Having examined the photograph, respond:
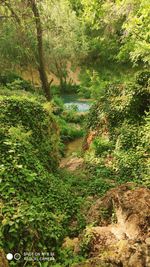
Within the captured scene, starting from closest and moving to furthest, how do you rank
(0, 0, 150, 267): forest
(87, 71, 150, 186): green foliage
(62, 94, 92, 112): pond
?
(0, 0, 150, 267): forest
(87, 71, 150, 186): green foliage
(62, 94, 92, 112): pond

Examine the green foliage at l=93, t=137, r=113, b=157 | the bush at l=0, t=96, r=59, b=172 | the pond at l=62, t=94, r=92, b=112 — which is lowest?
the pond at l=62, t=94, r=92, b=112

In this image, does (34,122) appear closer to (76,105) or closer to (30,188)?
(30,188)

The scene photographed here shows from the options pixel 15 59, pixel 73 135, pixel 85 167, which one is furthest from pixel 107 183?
pixel 15 59

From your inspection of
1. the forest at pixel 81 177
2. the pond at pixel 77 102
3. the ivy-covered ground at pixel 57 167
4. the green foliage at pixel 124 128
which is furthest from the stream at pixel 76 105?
the green foliage at pixel 124 128

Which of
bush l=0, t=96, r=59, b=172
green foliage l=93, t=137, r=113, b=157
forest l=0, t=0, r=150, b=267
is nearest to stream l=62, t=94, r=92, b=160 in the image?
forest l=0, t=0, r=150, b=267

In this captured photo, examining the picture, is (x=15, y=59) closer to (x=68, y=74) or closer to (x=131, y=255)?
(x=68, y=74)

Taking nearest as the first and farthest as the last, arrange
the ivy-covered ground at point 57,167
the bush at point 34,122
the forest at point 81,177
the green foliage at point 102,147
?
the forest at point 81,177, the ivy-covered ground at point 57,167, the bush at point 34,122, the green foliage at point 102,147

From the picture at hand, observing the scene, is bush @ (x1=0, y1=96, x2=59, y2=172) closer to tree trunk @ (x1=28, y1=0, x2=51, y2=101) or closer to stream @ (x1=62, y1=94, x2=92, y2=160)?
stream @ (x1=62, y1=94, x2=92, y2=160)

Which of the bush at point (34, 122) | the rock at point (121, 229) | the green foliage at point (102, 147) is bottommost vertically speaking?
the green foliage at point (102, 147)

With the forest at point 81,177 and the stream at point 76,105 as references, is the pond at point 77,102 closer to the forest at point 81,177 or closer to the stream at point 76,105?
the stream at point 76,105

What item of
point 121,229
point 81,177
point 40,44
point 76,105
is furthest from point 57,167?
point 76,105

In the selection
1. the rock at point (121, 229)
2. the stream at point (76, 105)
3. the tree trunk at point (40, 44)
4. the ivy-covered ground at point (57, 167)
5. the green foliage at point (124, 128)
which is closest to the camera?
the rock at point (121, 229)

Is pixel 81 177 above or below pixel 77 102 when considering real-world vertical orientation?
above

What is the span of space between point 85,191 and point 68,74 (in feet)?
79.2
